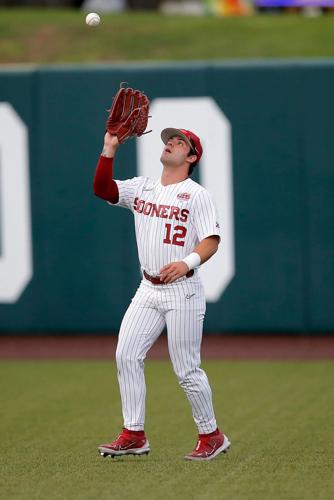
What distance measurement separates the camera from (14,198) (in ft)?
41.5

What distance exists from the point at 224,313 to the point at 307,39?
20.7 ft

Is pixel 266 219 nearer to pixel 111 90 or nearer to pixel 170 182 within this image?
pixel 111 90

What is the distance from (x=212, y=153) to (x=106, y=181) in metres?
5.57

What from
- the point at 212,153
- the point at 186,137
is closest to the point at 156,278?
the point at 186,137

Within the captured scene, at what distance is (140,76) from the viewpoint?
1241cm

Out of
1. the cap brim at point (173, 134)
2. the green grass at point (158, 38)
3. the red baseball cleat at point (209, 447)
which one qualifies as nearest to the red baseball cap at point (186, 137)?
the cap brim at point (173, 134)

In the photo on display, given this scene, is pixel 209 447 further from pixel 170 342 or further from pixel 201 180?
pixel 201 180

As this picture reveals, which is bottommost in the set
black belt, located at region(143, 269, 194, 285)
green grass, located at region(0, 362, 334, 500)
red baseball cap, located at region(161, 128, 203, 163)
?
green grass, located at region(0, 362, 334, 500)

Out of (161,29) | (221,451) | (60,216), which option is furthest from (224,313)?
(161,29)

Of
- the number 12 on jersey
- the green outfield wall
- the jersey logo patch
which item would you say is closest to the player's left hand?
the number 12 on jersey

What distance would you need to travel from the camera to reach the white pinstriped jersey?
6.75 meters

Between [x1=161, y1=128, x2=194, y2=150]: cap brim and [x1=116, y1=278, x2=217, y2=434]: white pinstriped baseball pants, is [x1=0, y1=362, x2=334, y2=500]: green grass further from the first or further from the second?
[x1=161, y1=128, x2=194, y2=150]: cap brim

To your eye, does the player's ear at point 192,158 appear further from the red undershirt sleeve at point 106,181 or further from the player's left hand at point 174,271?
the player's left hand at point 174,271

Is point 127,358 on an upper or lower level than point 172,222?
lower
